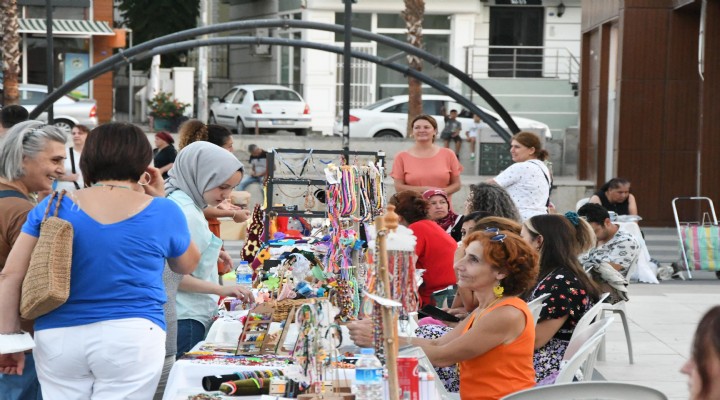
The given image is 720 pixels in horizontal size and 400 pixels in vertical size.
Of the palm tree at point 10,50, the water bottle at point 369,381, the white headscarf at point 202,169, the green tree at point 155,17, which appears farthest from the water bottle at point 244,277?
the green tree at point 155,17

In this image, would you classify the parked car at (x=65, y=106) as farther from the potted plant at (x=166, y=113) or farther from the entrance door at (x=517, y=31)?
the entrance door at (x=517, y=31)

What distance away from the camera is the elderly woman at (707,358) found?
→ 264 cm

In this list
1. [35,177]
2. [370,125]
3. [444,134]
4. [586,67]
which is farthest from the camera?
[370,125]

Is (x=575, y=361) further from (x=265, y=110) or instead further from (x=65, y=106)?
(x=265, y=110)

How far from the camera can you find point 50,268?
148 inches

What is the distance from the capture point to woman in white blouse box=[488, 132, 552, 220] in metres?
9.00

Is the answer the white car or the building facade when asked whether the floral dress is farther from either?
the white car

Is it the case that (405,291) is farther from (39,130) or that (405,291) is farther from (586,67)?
(586,67)

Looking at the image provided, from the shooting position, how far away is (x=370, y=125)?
2673cm

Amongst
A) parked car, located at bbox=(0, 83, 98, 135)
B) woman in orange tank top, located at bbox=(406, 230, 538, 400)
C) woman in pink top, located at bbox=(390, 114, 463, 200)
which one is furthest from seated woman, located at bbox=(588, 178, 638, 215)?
parked car, located at bbox=(0, 83, 98, 135)

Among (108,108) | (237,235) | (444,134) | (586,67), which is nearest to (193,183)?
(237,235)

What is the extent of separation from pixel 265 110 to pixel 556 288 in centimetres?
2355

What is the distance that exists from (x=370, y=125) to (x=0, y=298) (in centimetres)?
2297

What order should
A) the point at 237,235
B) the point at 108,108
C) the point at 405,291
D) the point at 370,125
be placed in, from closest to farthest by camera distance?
the point at 405,291, the point at 237,235, the point at 370,125, the point at 108,108
